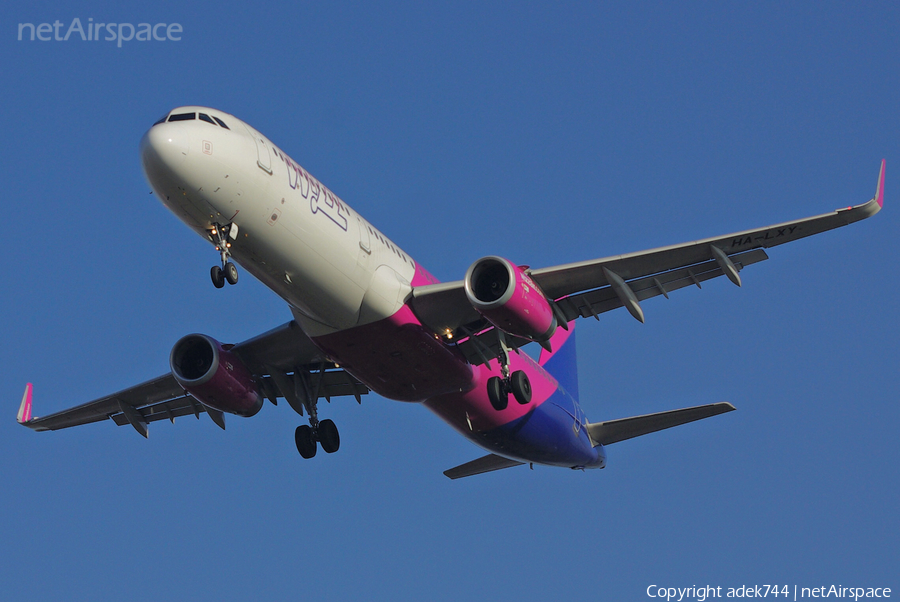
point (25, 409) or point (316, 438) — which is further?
point (25, 409)

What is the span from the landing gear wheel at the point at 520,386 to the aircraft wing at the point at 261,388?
18.4ft

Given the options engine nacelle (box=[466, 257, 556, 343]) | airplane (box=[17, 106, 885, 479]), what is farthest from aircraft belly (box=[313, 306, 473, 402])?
engine nacelle (box=[466, 257, 556, 343])

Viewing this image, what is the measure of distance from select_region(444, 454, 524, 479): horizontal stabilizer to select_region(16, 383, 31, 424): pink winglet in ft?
44.5

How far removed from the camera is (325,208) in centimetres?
2603

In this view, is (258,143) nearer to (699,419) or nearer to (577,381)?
(699,419)

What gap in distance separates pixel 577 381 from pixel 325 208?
16567mm

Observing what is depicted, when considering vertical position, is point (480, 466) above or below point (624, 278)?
below

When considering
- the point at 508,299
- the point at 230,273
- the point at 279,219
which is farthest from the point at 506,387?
the point at 230,273

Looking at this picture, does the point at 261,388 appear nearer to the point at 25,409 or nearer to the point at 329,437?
the point at 329,437

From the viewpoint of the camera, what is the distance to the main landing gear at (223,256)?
80.7 feet

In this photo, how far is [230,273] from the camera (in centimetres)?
2472

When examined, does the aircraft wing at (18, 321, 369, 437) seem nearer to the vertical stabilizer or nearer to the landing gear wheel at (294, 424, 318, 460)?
the landing gear wheel at (294, 424, 318, 460)

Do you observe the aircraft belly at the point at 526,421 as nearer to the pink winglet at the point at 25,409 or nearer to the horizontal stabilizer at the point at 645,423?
the horizontal stabilizer at the point at 645,423

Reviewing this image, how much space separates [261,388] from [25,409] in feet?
27.1
